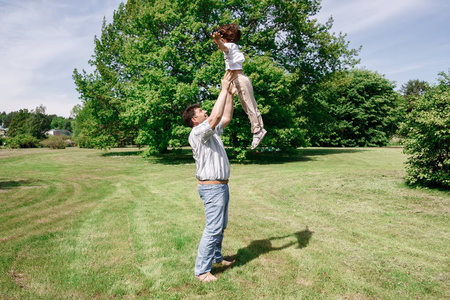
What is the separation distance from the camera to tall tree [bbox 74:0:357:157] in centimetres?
1967

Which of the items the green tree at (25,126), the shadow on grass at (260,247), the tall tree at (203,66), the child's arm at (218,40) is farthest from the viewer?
the green tree at (25,126)

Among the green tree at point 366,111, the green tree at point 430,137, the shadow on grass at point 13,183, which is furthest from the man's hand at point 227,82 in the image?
the green tree at point 366,111

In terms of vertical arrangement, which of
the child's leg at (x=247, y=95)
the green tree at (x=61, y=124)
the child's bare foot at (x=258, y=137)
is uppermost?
the green tree at (x=61, y=124)

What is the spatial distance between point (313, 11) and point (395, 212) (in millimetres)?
25216

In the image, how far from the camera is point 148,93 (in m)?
19.7

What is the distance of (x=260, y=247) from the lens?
5000 mm

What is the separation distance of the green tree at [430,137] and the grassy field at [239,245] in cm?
64

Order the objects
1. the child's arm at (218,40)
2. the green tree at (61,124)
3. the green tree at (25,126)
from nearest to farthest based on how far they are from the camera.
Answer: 1. the child's arm at (218,40)
2. the green tree at (25,126)
3. the green tree at (61,124)

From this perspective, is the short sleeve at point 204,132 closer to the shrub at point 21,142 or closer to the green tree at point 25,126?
the shrub at point 21,142

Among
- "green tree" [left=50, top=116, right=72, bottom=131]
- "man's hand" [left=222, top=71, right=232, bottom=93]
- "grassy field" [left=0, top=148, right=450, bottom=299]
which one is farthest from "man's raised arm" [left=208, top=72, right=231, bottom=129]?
"green tree" [left=50, top=116, right=72, bottom=131]

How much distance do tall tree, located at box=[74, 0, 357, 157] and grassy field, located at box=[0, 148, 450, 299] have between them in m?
11.2

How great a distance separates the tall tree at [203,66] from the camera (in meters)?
19.7

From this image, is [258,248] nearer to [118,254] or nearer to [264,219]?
[264,219]

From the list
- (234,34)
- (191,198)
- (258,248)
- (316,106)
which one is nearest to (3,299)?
(258,248)
